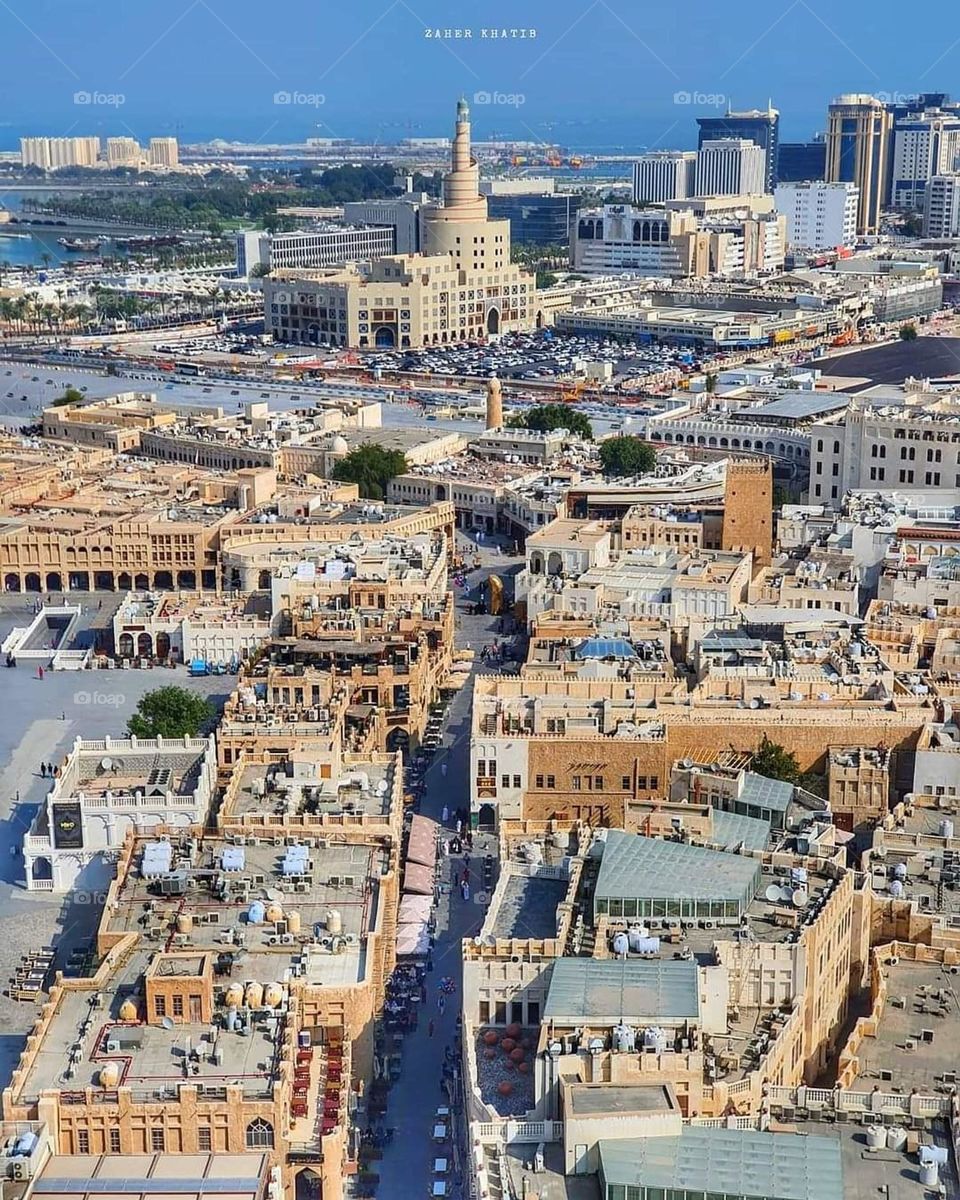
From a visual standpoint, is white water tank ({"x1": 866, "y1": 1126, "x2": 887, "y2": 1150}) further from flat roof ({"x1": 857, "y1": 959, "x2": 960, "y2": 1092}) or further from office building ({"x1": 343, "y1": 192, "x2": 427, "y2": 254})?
office building ({"x1": 343, "y1": 192, "x2": 427, "y2": 254})

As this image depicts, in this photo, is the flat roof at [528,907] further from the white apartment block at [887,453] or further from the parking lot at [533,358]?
the parking lot at [533,358]

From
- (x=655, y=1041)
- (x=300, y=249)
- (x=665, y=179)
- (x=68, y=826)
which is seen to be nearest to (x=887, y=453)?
(x=68, y=826)

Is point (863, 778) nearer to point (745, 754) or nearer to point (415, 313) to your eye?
point (745, 754)

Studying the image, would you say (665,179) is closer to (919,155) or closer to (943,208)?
(919,155)

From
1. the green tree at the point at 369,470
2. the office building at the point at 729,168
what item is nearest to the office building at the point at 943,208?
the office building at the point at 729,168

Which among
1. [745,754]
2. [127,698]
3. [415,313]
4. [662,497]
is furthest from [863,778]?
[415,313]
